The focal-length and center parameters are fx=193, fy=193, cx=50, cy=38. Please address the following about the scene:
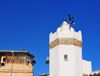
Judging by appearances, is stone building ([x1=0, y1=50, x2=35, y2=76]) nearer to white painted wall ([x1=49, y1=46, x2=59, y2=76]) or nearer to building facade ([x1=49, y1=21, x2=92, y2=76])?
building facade ([x1=49, y1=21, x2=92, y2=76])

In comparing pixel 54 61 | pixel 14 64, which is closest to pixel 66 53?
pixel 54 61

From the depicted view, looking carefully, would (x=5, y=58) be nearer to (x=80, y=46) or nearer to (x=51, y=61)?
(x=51, y=61)

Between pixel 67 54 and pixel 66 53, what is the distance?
14 cm

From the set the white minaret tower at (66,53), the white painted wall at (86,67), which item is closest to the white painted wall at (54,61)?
the white minaret tower at (66,53)

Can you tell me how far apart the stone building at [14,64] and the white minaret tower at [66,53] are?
1075 centimetres

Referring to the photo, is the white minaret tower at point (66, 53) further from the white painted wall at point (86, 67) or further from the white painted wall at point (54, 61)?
the white painted wall at point (86, 67)

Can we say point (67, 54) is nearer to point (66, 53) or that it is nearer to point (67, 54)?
point (67, 54)

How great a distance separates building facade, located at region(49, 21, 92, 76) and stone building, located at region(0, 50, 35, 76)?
1071 cm

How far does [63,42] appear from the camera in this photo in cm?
1997

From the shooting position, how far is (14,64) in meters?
30.4

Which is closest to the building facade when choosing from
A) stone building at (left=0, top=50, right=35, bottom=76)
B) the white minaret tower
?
the white minaret tower

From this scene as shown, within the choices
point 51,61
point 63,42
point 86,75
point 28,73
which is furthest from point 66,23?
point 28,73

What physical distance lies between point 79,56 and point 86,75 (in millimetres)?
2273

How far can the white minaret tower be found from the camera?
19.1 metres
